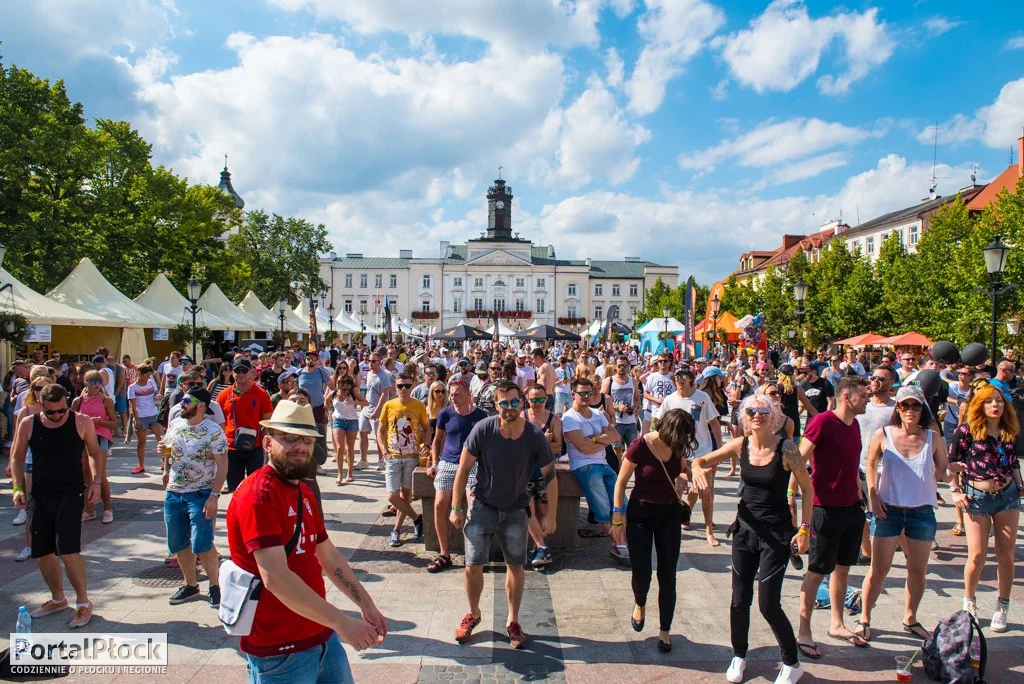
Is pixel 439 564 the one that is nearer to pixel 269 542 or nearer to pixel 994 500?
pixel 269 542

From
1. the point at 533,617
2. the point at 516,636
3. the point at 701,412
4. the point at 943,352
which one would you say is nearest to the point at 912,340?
the point at 943,352

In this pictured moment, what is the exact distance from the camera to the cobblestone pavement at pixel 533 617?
13.0 ft

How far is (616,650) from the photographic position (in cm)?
423

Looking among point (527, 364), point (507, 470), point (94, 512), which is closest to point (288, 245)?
point (527, 364)

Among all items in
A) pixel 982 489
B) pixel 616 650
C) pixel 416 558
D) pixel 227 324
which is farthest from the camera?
pixel 227 324

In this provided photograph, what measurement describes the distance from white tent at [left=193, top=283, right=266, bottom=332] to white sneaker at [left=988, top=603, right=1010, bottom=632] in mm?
25712

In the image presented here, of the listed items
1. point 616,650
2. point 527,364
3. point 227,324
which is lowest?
point 616,650

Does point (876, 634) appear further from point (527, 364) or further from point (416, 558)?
point (527, 364)

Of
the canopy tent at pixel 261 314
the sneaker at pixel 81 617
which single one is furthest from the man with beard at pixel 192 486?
the canopy tent at pixel 261 314

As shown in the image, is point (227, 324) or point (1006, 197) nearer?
point (1006, 197)

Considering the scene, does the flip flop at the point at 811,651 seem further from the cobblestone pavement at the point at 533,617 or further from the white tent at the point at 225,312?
the white tent at the point at 225,312

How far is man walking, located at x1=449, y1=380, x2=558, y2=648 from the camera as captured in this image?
4.30m

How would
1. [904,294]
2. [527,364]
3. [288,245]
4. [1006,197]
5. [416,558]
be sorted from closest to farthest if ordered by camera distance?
1. [416,558]
2. [527,364]
3. [1006,197]
4. [904,294]
5. [288,245]

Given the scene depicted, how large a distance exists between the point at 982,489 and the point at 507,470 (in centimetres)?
333
